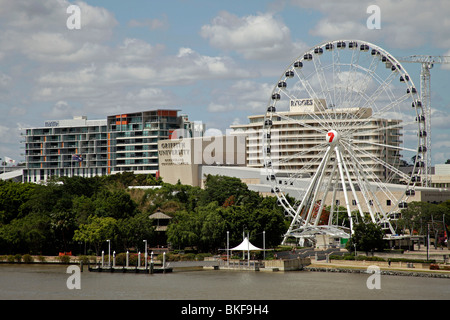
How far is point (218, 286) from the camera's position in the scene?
8000cm

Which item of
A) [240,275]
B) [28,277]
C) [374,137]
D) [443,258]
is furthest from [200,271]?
[374,137]

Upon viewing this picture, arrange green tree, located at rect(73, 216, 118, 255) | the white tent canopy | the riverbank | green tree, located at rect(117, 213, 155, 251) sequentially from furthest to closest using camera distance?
green tree, located at rect(117, 213, 155, 251) → green tree, located at rect(73, 216, 118, 255) → the white tent canopy → the riverbank

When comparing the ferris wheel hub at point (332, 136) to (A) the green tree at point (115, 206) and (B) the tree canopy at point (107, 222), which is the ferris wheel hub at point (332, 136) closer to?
(B) the tree canopy at point (107, 222)

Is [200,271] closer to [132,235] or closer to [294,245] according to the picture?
[132,235]

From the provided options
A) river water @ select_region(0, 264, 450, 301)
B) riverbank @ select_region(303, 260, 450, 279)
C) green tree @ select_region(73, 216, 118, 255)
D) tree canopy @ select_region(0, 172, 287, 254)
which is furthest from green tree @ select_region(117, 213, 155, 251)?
riverbank @ select_region(303, 260, 450, 279)

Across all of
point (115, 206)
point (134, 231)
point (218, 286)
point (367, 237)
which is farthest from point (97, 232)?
point (367, 237)

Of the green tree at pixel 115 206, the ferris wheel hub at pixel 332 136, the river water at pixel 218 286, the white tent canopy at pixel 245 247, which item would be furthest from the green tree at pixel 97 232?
the ferris wheel hub at pixel 332 136

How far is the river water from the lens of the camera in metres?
72.9

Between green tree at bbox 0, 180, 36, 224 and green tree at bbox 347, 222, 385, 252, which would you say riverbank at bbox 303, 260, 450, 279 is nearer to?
green tree at bbox 347, 222, 385, 252

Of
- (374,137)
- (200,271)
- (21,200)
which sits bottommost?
(200,271)

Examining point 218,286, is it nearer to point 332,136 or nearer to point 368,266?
point 368,266
